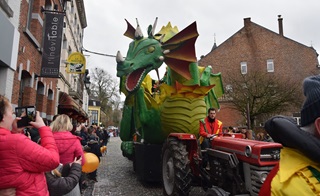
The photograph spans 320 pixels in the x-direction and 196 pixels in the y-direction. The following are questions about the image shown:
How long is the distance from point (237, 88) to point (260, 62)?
468 inches

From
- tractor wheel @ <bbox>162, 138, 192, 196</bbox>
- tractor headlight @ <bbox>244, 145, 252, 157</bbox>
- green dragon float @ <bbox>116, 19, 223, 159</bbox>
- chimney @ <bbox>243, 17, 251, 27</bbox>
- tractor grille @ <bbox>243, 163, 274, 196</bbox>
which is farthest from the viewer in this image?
chimney @ <bbox>243, 17, 251, 27</bbox>

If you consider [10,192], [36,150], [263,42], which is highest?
[263,42]

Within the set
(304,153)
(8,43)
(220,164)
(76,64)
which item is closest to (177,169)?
(220,164)

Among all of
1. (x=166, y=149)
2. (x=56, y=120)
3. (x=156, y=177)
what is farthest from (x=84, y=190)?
(x=56, y=120)

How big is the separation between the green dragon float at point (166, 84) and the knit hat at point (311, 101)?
417 cm

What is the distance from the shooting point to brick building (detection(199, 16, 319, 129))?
28.8m

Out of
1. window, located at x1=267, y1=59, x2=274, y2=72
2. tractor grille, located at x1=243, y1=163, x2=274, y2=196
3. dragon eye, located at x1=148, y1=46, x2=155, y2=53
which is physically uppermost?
window, located at x1=267, y1=59, x2=274, y2=72

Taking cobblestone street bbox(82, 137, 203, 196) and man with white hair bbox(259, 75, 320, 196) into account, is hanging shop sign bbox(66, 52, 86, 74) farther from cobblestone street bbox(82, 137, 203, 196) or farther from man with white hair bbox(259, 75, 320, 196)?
man with white hair bbox(259, 75, 320, 196)

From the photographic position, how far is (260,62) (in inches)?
1217

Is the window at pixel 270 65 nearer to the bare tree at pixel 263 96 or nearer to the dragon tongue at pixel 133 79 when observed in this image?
the bare tree at pixel 263 96

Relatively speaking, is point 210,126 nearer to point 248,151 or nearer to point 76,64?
point 248,151

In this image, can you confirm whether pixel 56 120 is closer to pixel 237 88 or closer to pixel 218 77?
pixel 218 77

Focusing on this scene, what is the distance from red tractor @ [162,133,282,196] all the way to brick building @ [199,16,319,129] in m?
23.7

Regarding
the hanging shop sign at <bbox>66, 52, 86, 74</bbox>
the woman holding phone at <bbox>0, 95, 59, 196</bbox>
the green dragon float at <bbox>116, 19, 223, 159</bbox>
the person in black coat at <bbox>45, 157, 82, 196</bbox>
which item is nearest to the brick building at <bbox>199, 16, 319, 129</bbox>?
the hanging shop sign at <bbox>66, 52, 86, 74</bbox>
